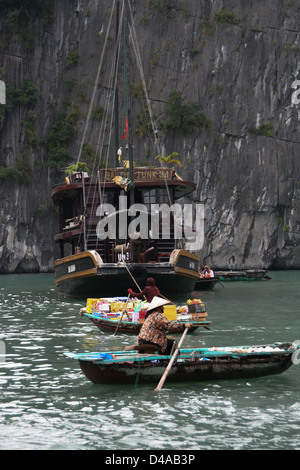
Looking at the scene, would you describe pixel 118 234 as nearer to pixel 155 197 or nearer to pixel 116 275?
pixel 155 197

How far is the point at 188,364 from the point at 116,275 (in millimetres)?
12779

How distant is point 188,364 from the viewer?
35.4 feet

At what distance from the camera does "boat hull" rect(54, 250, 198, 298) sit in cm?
2334

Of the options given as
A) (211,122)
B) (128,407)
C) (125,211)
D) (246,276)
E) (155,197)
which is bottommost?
(246,276)

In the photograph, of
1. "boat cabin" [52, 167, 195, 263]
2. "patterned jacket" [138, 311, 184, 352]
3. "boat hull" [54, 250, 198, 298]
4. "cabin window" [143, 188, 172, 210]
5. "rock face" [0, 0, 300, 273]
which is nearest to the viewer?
"patterned jacket" [138, 311, 184, 352]

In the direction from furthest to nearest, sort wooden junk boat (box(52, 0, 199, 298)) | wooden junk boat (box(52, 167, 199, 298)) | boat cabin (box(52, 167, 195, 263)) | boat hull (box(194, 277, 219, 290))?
1. boat hull (box(194, 277, 219, 290))
2. boat cabin (box(52, 167, 195, 263))
3. wooden junk boat (box(52, 0, 199, 298))
4. wooden junk boat (box(52, 167, 199, 298))

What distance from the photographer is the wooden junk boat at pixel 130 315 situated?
15.9 m

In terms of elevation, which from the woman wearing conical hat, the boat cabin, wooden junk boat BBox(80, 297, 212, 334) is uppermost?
the boat cabin

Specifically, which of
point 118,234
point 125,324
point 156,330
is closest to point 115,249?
point 118,234

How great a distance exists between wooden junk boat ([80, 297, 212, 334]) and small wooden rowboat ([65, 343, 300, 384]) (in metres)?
4.34

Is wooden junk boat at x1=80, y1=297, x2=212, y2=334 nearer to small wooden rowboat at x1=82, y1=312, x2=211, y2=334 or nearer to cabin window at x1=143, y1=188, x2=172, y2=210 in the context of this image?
small wooden rowboat at x1=82, y1=312, x2=211, y2=334

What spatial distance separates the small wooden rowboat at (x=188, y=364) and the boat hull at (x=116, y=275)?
10621 mm

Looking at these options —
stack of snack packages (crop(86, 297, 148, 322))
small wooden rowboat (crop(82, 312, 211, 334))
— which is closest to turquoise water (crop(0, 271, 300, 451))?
small wooden rowboat (crop(82, 312, 211, 334))

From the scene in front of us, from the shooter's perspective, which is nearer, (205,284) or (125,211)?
(125,211)
